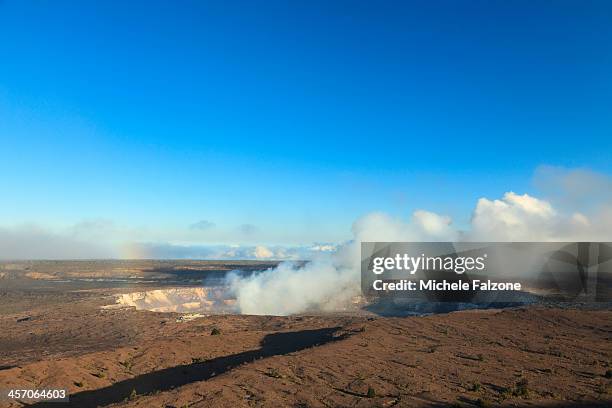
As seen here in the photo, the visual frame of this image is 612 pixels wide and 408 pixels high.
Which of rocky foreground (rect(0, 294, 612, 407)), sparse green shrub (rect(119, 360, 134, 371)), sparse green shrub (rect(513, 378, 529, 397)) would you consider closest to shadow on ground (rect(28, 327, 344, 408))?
rocky foreground (rect(0, 294, 612, 407))

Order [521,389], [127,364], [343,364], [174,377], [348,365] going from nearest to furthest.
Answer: [521,389], [348,365], [343,364], [174,377], [127,364]

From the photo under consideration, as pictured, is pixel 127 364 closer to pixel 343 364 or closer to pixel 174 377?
pixel 174 377

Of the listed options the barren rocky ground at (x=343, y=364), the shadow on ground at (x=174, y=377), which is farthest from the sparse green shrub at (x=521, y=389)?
the shadow on ground at (x=174, y=377)

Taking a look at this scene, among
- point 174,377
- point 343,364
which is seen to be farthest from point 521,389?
point 174,377

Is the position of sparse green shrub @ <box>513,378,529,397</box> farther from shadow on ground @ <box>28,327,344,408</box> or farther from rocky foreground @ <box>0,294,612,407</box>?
shadow on ground @ <box>28,327,344,408</box>

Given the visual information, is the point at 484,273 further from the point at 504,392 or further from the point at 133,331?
the point at 504,392

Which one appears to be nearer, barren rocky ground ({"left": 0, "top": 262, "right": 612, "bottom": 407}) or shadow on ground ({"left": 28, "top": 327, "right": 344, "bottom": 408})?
barren rocky ground ({"left": 0, "top": 262, "right": 612, "bottom": 407})

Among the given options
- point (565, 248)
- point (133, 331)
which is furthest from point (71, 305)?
point (565, 248)

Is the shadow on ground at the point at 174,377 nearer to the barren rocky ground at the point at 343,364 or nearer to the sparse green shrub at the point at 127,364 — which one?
the barren rocky ground at the point at 343,364
